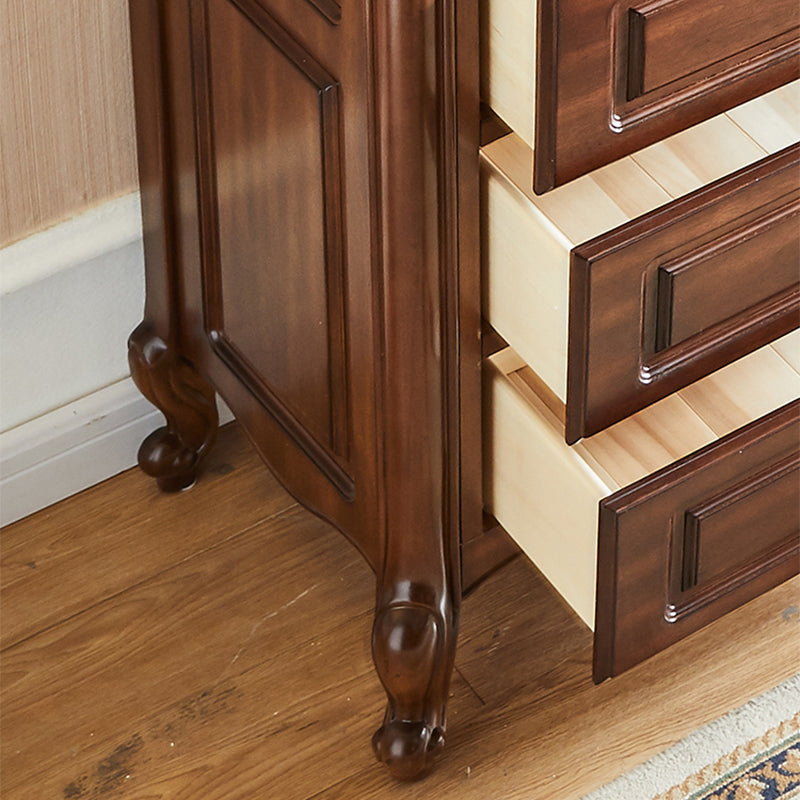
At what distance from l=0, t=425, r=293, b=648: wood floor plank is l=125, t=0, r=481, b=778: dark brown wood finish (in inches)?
6.8

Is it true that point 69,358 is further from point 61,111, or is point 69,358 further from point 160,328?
point 61,111

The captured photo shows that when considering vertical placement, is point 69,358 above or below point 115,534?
above

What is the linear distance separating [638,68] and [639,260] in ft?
0.35

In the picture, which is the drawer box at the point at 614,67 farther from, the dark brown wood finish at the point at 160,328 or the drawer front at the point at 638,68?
the dark brown wood finish at the point at 160,328

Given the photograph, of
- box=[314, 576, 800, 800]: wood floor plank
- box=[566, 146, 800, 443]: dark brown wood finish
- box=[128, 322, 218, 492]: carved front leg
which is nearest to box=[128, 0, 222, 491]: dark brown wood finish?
box=[128, 322, 218, 492]: carved front leg

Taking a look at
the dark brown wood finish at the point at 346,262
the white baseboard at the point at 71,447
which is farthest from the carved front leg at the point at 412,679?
the white baseboard at the point at 71,447

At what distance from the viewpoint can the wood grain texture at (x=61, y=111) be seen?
1.04 m

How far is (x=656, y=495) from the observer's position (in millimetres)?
818

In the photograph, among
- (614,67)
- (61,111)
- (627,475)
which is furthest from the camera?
(61,111)

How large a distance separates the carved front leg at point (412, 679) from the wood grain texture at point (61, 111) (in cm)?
44

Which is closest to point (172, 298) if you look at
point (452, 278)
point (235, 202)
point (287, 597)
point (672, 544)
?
point (235, 202)

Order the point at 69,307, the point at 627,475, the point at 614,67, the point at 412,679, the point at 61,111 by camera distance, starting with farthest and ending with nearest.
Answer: the point at 69,307
the point at 61,111
the point at 412,679
the point at 627,475
the point at 614,67

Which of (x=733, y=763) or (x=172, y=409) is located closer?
(x=733, y=763)

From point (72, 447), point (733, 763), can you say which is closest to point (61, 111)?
point (72, 447)
